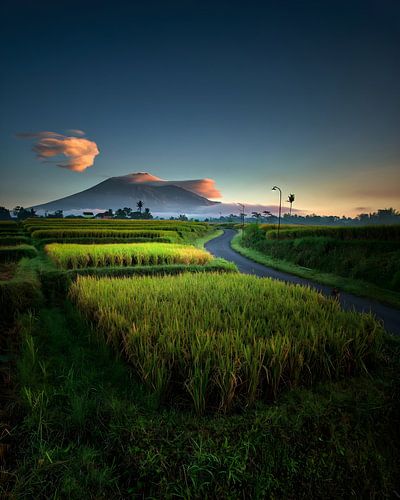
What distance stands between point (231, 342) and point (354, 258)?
1303 cm

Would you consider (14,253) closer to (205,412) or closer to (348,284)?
(205,412)

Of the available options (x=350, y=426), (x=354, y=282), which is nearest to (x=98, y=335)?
(x=350, y=426)

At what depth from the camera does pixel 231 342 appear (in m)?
3.97

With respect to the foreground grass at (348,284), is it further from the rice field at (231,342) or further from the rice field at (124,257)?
the rice field at (124,257)

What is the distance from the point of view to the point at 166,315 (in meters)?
4.97

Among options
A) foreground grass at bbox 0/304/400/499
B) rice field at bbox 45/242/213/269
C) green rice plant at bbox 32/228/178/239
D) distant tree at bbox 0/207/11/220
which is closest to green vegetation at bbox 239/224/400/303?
rice field at bbox 45/242/213/269

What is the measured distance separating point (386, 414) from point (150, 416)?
109 inches

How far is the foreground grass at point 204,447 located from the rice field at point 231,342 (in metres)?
0.28

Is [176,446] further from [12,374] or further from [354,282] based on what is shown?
[354,282]

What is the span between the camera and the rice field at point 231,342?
3383mm

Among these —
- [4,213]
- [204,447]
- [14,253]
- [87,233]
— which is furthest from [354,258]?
[4,213]

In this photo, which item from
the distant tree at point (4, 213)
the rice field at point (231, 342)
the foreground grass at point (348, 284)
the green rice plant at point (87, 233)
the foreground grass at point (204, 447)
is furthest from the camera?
the distant tree at point (4, 213)

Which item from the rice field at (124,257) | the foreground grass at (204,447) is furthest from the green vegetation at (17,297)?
the foreground grass at (204,447)

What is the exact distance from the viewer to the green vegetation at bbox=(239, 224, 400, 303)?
1190 cm
